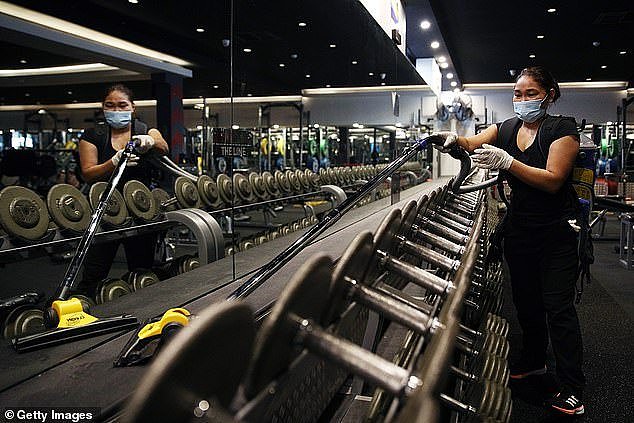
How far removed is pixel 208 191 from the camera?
12.2 feet

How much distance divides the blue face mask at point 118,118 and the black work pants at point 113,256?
21.1 inches

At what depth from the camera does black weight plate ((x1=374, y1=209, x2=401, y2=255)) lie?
3.59 feet

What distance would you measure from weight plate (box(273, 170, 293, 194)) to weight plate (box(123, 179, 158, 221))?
11.9 feet

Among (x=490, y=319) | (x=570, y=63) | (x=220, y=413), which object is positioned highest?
(x=570, y=63)

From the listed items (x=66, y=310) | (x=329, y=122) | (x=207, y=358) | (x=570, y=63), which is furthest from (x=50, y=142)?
(x=570, y=63)

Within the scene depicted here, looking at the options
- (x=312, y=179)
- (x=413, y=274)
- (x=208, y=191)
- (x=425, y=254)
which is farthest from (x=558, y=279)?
(x=312, y=179)

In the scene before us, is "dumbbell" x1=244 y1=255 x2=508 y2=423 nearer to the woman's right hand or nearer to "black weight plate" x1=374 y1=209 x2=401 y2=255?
"black weight plate" x1=374 y1=209 x2=401 y2=255

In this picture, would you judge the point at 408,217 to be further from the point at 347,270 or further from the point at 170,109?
the point at 170,109

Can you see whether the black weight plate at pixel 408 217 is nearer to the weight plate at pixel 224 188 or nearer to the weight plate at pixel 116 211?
the weight plate at pixel 116 211

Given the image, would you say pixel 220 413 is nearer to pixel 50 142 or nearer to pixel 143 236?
pixel 50 142

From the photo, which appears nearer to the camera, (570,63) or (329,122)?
(329,122)

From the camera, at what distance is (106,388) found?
3.62 feet

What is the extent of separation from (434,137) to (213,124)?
3.39ft

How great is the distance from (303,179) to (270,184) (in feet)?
2.80
